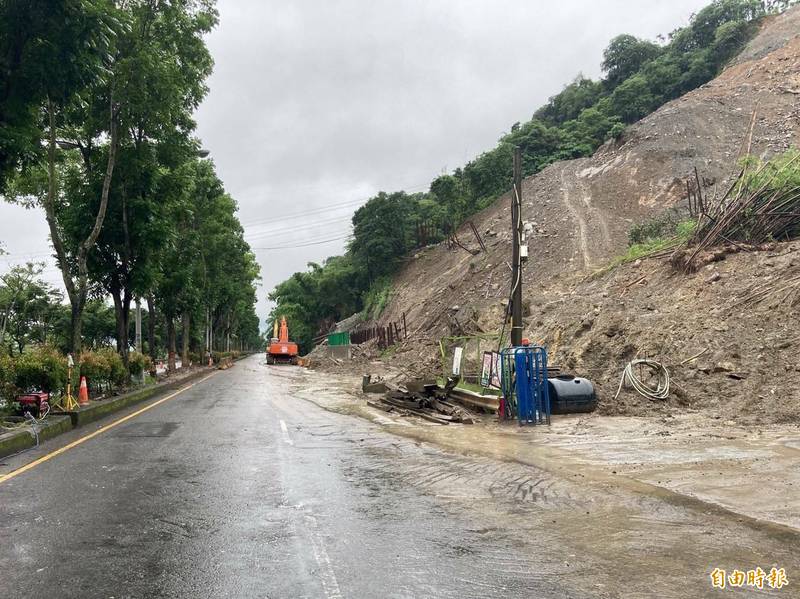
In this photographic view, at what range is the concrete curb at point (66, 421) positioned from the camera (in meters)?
10.0

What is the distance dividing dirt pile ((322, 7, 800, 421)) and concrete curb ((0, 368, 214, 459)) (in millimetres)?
12065

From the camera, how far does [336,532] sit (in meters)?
5.54

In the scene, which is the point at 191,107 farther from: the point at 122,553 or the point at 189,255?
the point at 122,553

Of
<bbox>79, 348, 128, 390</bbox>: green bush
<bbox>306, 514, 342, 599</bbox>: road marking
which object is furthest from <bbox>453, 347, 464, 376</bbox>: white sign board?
<bbox>306, 514, 342, 599</bbox>: road marking

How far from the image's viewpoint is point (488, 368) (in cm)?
1598

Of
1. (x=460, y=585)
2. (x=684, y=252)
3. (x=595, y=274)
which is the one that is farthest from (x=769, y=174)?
(x=460, y=585)

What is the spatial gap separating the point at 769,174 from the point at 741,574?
19.7 meters

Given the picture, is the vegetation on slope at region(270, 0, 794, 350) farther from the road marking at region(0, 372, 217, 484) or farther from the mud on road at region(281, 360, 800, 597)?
the mud on road at region(281, 360, 800, 597)

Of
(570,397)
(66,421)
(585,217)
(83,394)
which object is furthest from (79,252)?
(585,217)

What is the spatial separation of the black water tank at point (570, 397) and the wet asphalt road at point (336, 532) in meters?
5.19

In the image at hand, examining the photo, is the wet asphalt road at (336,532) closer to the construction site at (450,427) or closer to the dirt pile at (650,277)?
the construction site at (450,427)

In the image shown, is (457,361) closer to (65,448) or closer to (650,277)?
(650,277)

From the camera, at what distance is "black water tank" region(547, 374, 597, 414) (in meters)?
14.0

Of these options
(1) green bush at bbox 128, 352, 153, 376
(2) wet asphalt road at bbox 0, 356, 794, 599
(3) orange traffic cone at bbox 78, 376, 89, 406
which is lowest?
(2) wet asphalt road at bbox 0, 356, 794, 599
